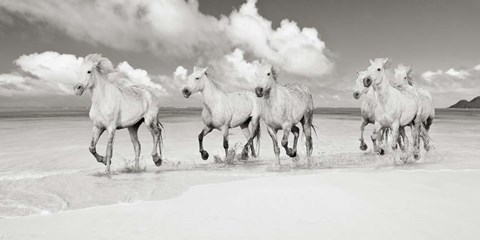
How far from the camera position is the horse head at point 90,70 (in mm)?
→ 7355

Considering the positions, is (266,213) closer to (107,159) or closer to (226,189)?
(226,189)

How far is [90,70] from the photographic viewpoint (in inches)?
295

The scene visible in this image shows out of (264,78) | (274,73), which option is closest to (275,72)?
(274,73)

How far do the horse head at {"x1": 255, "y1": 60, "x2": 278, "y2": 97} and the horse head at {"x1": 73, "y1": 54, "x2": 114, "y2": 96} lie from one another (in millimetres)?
3262

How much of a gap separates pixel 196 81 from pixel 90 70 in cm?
261

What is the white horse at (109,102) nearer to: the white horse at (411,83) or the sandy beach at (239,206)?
the sandy beach at (239,206)

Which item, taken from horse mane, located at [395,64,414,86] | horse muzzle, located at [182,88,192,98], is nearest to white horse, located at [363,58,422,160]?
horse mane, located at [395,64,414,86]

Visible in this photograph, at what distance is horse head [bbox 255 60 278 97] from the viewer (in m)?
8.41

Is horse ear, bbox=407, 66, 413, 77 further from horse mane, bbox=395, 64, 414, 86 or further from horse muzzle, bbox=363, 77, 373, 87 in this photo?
horse muzzle, bbox=363, 77, 373, 87

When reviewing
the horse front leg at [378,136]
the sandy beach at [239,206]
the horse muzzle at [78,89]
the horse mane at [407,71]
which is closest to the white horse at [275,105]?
the sandy beach at [239,206]

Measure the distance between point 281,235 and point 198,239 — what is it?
2.53 feet

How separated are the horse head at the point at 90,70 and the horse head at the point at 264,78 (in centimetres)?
326

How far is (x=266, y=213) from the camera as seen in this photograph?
4.11 meters

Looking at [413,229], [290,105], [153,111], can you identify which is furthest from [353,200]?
[153,111]
